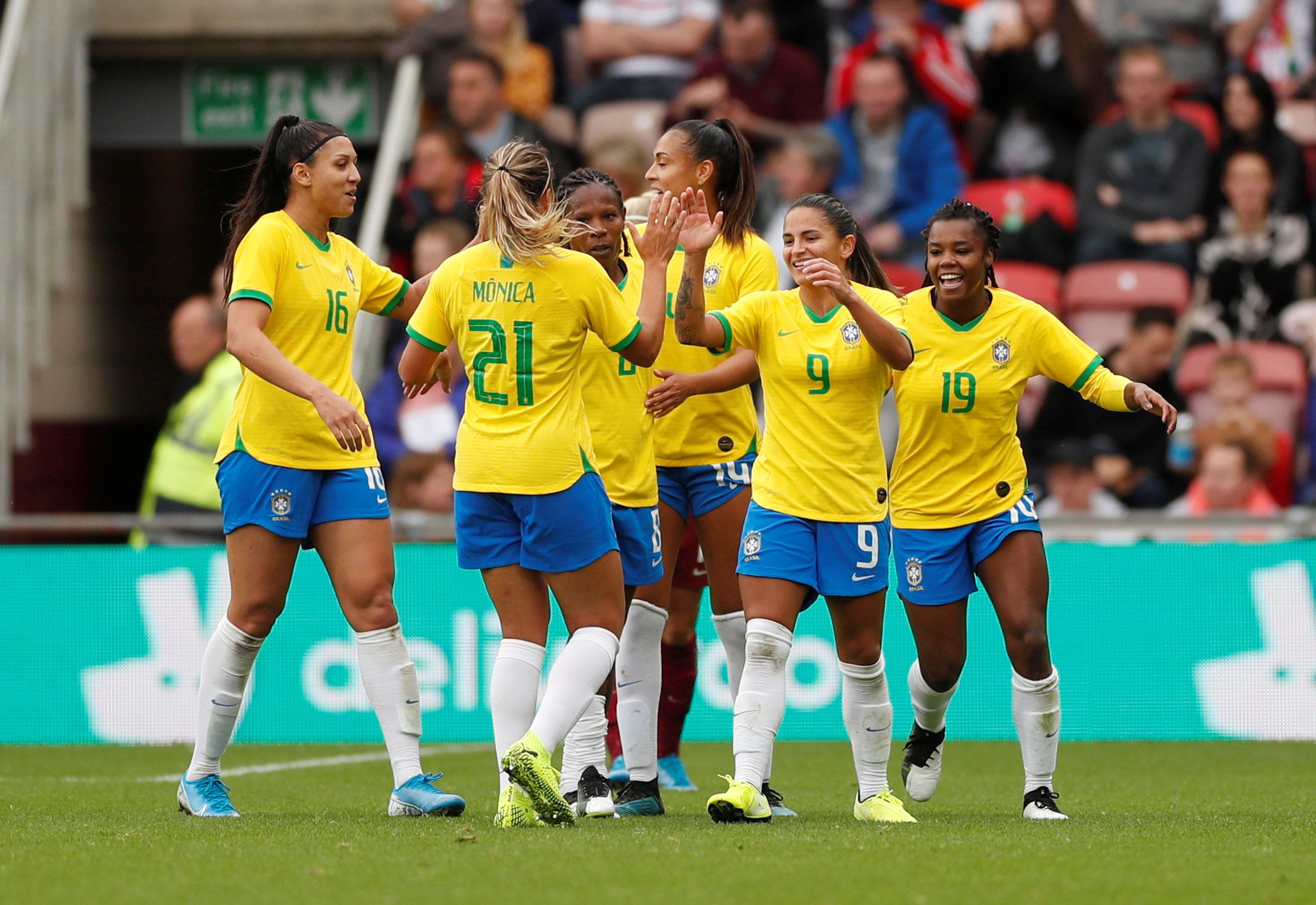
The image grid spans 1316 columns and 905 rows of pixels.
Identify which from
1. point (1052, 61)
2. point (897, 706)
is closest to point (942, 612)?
point (897, 706)

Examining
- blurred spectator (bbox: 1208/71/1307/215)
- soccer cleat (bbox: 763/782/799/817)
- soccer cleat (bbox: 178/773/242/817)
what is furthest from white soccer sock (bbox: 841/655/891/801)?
blurred spectator (bbox: 1208/71/1307/215)

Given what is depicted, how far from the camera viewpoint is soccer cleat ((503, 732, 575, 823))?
559cm

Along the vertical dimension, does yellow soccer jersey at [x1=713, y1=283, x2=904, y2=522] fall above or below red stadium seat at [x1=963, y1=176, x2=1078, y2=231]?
below

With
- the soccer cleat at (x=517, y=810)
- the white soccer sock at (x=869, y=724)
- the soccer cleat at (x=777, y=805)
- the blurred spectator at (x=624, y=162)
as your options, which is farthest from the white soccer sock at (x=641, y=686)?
the blurred spectator at (x=624, y=162)

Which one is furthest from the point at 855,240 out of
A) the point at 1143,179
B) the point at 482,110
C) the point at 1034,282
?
the point at 482,110

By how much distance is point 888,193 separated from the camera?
1326 cm

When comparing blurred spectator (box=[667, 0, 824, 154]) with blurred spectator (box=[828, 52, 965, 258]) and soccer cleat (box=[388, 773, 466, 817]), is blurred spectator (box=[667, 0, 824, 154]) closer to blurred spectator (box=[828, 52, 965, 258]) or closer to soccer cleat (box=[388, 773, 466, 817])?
blurred spectator (box=[828, 52, 965, 258])

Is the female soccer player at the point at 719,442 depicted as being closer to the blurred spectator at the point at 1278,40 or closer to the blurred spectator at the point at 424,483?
the blurred spectator at the point at 424,483

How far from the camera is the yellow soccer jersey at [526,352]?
5871 millimetres

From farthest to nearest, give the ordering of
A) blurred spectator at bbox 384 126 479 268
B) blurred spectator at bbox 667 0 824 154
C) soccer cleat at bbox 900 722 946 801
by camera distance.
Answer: blurred spectator at bbox 667 0 824 154
blurred spectator at bbox 384 126 479 268
soccer cleat at bbox 900 722 946 801

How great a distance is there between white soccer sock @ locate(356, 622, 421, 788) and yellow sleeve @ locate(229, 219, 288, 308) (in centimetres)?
118

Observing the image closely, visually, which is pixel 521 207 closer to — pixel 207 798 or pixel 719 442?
pixel 719 442

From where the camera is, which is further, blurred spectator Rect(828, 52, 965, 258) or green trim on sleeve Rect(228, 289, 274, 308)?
blurred spectator Rect(828, 52, 965, 258)

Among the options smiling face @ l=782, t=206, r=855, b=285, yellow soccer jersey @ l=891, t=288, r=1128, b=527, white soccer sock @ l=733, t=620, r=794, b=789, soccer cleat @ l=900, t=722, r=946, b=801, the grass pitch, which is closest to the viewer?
the grass pitch
